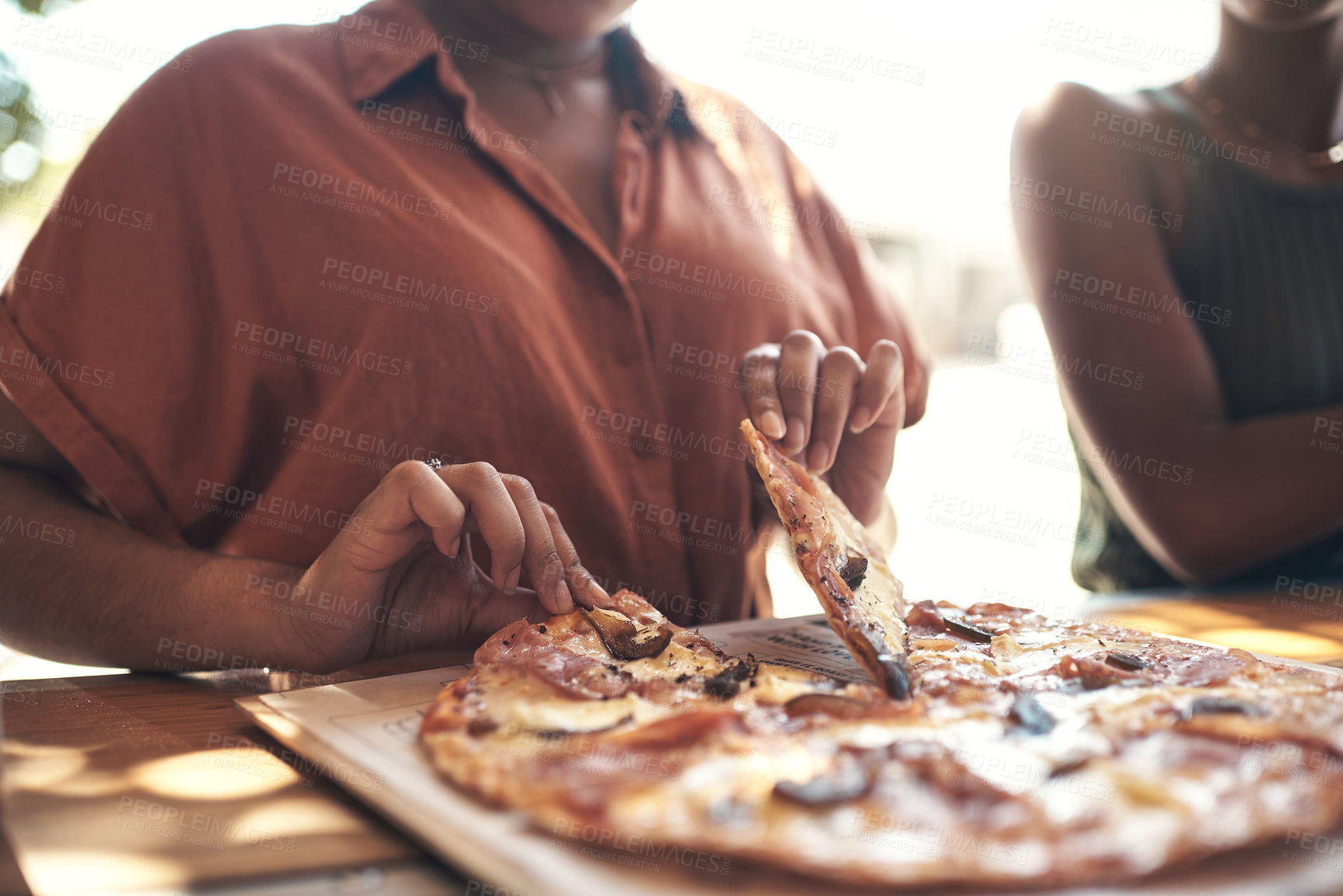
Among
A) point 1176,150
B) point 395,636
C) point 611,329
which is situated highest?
point 1176,150

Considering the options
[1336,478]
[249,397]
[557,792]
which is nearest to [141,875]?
[557,792]

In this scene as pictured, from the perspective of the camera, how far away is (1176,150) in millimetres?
2020

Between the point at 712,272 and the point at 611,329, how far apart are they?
23cm

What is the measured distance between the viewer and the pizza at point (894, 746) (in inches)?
23.4

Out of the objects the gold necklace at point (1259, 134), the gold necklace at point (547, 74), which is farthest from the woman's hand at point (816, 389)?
the gold necklace at point (1259, 134)

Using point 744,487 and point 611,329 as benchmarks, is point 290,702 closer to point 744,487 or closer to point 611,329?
point 611,329

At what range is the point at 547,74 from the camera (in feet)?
5.40

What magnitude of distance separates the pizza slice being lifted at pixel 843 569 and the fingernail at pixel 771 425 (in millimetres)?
20

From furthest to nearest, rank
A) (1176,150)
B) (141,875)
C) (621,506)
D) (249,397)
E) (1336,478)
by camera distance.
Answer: (1176,150) < (1336,478) < (621,506) < (249,397) < (141,875)

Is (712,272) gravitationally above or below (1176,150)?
below

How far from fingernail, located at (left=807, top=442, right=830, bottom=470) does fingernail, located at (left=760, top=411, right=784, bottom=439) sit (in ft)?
0.38

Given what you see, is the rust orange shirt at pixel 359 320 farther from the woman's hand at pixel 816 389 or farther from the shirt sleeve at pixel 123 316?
the woman's hand at pixel 816 389

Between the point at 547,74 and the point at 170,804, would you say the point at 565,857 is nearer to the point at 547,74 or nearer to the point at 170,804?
the point at 170,804

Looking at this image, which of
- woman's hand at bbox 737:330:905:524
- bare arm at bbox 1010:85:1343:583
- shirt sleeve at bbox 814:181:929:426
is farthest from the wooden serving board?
bare arm at bbox 1010:85:1343:583
